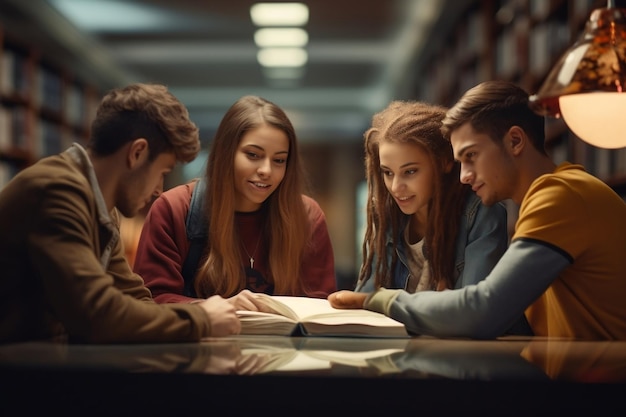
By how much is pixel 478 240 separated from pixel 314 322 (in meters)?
0.41

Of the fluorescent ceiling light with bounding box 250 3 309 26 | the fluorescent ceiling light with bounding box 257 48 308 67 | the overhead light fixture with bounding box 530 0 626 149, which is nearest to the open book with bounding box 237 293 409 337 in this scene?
the overhead light fixture with bounding box 530 0 626 149

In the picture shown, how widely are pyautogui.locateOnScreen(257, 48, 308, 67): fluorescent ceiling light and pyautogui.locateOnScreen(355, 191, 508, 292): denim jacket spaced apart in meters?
→ 6.17

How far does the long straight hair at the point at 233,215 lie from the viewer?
1.75m

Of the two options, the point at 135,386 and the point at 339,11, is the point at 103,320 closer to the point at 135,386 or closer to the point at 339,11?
the point at 135,386

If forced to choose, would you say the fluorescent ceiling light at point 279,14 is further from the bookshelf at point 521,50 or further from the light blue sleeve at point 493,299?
the light blue sleeve at point 493,299

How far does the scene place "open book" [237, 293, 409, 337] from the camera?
1.51 metres

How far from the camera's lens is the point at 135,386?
1090 millimetres

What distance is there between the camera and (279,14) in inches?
252

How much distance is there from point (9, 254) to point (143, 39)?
21.0 feet

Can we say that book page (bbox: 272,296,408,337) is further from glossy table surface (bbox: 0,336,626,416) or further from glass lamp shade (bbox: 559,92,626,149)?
glass lamp shade (bbox: 559,92,626,149)

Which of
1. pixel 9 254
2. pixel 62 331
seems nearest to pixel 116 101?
pixel 9 254

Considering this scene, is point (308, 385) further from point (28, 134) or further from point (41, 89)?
point (41, 89)

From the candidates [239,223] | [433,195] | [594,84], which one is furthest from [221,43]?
[594,84]

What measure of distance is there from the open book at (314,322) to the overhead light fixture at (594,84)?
528mm
